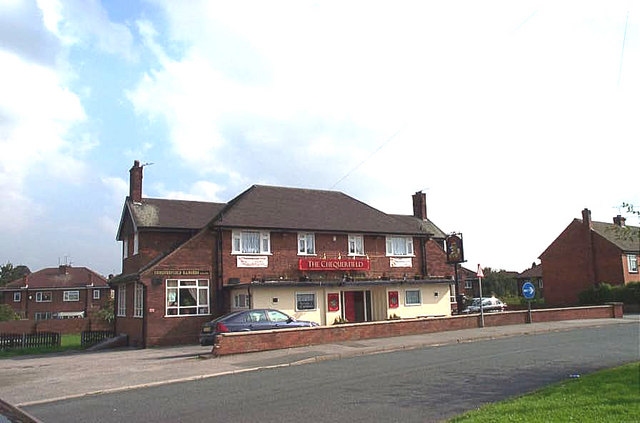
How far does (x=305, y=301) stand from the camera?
2994 centimetres

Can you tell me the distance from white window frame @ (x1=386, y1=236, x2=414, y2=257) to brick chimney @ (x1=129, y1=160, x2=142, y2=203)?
14.4 m

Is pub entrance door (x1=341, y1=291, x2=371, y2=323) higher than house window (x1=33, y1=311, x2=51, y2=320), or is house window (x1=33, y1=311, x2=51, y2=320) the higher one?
pub entrance door (x1=341, y1=291, x2=371, y2=323)

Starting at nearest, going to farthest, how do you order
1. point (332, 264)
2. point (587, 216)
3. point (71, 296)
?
point (332, 264)
point (587, 216)
point (71, 296)

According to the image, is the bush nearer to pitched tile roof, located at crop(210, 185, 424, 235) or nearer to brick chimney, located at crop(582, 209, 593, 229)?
brick chimney, located at crop(582, 209, 593, 229)

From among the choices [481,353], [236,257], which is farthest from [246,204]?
[481,353]

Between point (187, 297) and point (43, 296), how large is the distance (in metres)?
47.0

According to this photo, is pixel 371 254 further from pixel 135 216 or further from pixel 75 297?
pixel 75 297

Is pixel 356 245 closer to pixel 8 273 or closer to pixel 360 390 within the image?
pixel 360 390

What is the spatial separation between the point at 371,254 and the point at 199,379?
20.3 metres

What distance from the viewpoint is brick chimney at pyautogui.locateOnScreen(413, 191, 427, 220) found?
44.1 metres

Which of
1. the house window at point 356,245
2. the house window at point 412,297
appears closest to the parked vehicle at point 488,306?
the house window at point 412,297

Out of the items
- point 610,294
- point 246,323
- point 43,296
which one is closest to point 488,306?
point 610,294

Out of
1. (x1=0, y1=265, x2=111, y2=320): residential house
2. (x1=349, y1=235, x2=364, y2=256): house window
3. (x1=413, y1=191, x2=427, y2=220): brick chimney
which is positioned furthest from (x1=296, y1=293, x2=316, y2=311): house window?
(x1=0, y1=265, x2=111, y2=320): residential house

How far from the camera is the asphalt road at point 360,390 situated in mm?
9672
